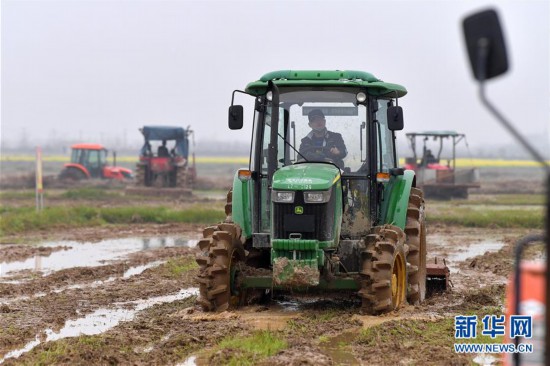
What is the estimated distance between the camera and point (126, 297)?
1227 cm

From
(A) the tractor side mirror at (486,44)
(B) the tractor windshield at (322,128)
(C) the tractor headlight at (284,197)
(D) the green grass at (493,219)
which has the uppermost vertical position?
(A) the tractor side mirror at (486,44)

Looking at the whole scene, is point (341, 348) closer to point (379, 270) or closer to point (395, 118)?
point (379, 270)

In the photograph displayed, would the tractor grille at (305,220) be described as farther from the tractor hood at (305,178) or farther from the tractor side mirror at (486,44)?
the tractor side mirror at (486,44)

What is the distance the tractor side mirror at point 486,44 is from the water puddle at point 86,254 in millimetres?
11364

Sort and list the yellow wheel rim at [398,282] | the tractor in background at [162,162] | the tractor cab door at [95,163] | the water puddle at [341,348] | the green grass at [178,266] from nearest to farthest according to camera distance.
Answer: the water puddle at [341,348]
the yellow wheel rim at [398,282]
the green grass at [178,266]
the tractor in background at [162,162]
the tractor cab door at [95,163]

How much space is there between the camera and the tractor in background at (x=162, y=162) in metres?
40.7

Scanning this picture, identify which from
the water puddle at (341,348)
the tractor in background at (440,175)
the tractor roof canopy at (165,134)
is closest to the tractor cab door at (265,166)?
the water puddle at (341,348)

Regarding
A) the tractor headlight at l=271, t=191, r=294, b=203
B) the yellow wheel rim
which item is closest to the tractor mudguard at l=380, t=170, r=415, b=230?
the yellow wheel rim

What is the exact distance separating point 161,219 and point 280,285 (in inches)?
663

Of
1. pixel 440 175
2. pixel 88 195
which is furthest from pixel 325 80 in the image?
pixel 440 175

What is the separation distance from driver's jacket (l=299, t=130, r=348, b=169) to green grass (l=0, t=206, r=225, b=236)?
47.3 feet

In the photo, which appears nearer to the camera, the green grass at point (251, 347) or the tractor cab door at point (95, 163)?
the green grass at point (251, 347)

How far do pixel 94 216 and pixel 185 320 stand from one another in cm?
1715

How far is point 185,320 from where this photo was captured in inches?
393
